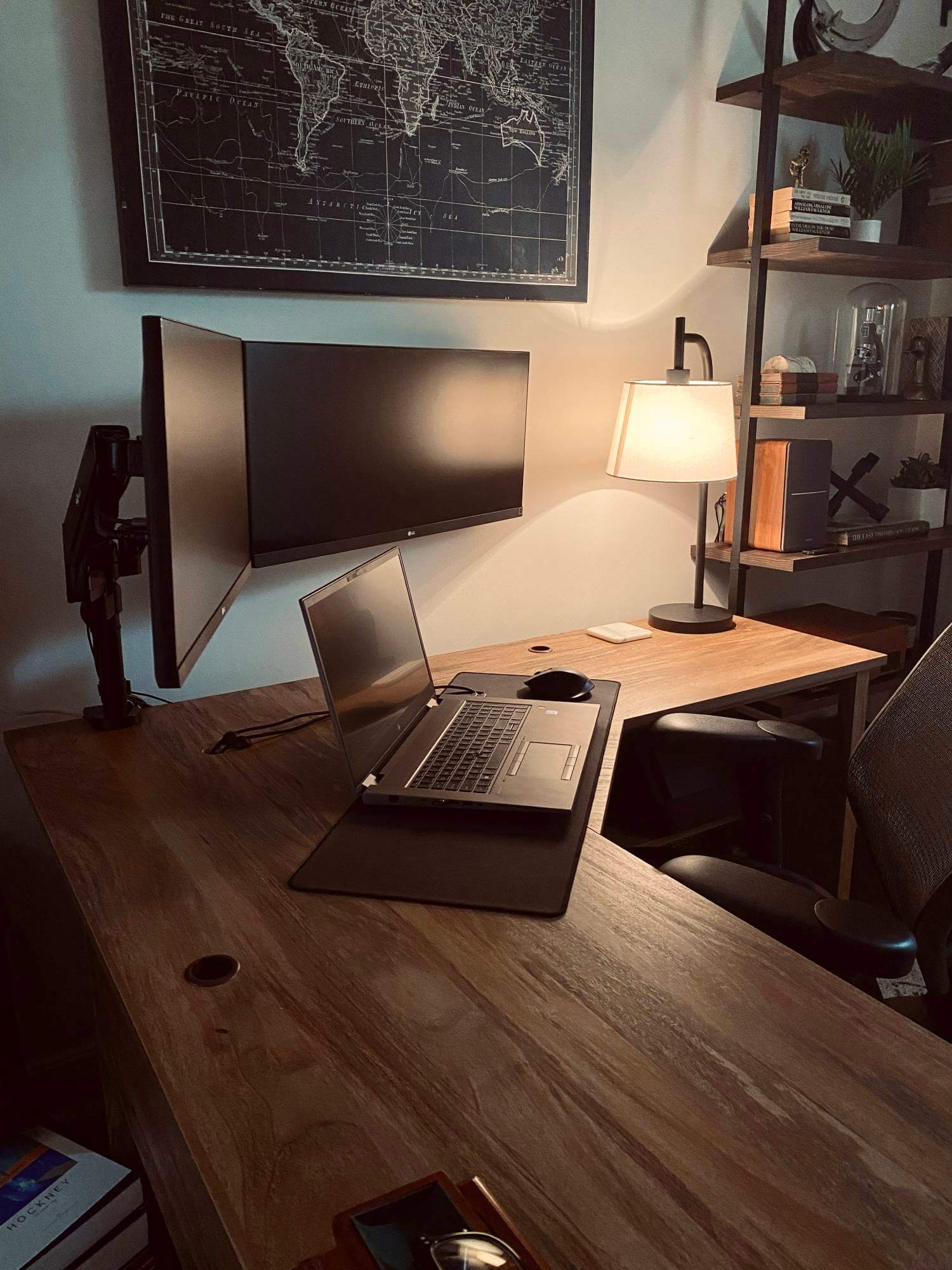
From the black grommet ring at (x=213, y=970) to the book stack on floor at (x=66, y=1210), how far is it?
0.52m

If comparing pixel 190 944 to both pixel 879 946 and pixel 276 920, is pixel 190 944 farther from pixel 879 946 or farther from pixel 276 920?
pixel 879 946

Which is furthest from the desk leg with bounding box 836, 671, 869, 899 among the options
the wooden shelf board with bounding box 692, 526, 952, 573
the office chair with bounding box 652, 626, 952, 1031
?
the office chair with bounding box 652, 626, 952, 1031

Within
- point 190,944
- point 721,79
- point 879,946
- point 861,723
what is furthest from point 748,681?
point 721,79

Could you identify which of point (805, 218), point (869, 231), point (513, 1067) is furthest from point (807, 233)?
point (513, 1067)

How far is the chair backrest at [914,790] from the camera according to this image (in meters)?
1.10

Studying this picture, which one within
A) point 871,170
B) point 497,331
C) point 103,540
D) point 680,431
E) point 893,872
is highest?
point 871,170

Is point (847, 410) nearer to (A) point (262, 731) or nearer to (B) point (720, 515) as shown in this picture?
(B) point (720, 515)

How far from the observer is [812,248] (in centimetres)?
214

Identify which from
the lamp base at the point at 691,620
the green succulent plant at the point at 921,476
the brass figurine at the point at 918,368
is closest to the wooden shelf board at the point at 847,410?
the brass figurine at the point at 918,368

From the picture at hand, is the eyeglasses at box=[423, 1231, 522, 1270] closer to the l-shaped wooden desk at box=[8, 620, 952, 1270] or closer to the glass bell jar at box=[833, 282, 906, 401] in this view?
the l-shaped wooden desk at box=[8, 620, 952, 1270]

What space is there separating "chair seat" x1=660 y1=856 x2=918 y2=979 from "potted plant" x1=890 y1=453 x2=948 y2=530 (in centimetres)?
194

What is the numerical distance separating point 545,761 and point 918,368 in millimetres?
2027

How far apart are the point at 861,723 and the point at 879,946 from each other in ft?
3.65

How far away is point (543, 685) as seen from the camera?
5.43 feet
